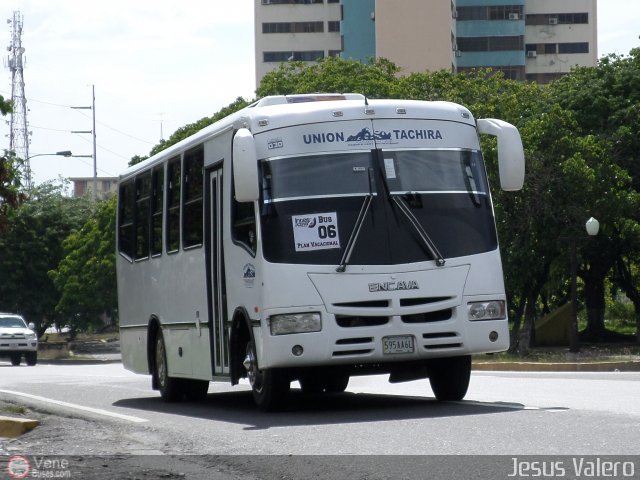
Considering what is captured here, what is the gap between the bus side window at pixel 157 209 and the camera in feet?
62.6

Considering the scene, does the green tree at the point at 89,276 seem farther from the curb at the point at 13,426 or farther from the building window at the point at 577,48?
the building window at the point at 577,48

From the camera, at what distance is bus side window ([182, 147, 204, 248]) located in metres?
17.0

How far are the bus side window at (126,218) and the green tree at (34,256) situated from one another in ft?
160

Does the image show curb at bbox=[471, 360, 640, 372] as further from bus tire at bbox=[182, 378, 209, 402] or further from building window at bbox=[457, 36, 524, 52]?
building window at bbox=[457, 36, 524, 52]

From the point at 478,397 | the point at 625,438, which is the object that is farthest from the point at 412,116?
the point at 625,438

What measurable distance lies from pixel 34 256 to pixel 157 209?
54.7 m

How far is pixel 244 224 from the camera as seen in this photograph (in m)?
15.1

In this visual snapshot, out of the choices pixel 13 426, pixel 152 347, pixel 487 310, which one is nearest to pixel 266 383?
pixel 487 310

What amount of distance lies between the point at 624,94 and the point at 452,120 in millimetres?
37703

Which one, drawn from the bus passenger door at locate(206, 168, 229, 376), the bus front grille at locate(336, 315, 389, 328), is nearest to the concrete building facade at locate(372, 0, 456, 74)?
the bus passenger door at locate(206, 168, 229, 376)

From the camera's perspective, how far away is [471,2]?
355 ft

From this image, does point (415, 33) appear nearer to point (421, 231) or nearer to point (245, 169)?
point (421, 231)

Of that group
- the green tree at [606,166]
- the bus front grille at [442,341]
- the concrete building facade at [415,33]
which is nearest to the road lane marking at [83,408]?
the bus front grille at [442,341]

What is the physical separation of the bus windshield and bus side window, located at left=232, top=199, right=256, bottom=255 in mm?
266
